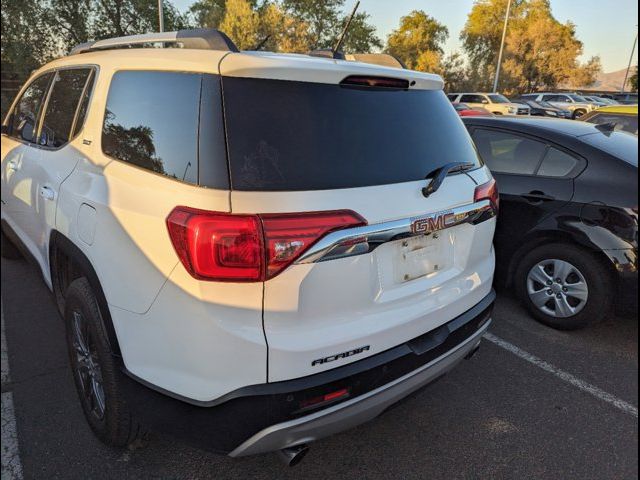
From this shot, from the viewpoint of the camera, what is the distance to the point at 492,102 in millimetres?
24688

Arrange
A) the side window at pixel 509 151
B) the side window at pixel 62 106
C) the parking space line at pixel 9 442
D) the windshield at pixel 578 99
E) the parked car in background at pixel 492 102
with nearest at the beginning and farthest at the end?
the parking space line at pixel 9 442, the side window at pixel 62 106, the side window at pixel 509 151, the parked car in background at pixel 492 102, the windshield at pixel 578 99

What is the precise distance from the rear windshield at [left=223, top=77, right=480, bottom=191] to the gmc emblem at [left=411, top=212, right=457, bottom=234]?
0.18 metres

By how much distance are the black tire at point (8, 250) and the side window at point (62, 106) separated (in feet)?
7.38

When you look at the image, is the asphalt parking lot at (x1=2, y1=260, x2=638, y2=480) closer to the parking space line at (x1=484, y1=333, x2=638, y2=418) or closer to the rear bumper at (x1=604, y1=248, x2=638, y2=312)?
the parking space line at (x1=484, y1=333, x2=638, y2=418)

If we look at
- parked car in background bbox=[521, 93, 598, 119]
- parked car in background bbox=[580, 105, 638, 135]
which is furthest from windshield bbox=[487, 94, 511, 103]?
parked car in background bbox=[580, 105, 638, 135]

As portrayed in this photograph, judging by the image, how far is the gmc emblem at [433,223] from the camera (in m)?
1.73

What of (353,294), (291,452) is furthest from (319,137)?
(291,452)

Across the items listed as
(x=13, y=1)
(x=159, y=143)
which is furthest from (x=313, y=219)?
(x=13, y=1)

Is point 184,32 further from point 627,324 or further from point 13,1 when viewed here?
point 13,1

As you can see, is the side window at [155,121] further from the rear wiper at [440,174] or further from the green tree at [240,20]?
the green tree at [240,20]

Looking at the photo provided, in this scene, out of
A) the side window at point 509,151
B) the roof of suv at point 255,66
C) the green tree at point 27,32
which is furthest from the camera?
the green tree at point 27,32

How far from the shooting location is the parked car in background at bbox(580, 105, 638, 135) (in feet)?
20.6

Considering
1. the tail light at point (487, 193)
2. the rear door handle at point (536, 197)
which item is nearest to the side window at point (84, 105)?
the tail light at point (487, 193)

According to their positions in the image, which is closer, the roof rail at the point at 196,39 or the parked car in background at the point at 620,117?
the roof rail at the point at 196,39
